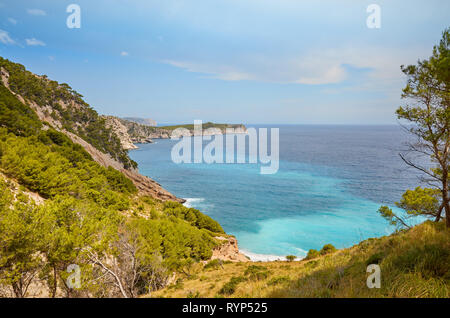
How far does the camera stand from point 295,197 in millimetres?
50531

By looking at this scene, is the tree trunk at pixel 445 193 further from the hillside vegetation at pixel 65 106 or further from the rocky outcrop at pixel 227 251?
the hillside vegetation at pixel 65 106

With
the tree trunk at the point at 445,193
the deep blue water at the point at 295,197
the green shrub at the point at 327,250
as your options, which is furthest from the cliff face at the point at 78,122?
the tree trunk at the point at 445,193

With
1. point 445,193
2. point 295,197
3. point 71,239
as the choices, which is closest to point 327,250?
point 445,193

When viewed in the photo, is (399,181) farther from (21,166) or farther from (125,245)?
(21,166)

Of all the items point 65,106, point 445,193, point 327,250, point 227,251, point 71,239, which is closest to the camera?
point 445,193

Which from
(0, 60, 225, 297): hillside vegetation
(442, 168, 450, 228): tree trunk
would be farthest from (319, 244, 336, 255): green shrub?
(442, 168, 450, 228): tree trunk

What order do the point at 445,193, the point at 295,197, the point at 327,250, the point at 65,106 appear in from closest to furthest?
the point at 445,193 < the point at 327,250 < the point at 295,197 < the point at 65,106

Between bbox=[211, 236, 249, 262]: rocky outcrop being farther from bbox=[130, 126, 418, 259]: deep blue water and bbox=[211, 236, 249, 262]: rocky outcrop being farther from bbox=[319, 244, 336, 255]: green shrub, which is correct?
bbox=[319, 244, 336, 255]: green shrub

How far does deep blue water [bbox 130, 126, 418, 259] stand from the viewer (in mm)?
35031

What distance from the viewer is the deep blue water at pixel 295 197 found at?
35.0 m

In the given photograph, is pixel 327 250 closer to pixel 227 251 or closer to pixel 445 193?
pixel 227 251

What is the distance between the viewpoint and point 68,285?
1075 centimetres

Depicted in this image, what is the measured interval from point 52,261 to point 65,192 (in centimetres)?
1035

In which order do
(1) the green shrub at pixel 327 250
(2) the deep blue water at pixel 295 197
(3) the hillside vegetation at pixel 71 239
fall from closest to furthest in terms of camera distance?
(3) the hillside vegetation at pixel 71 239 < (1) the green shrub at pixel 327 250 < (2) the deep blue water at pixel 295 197
